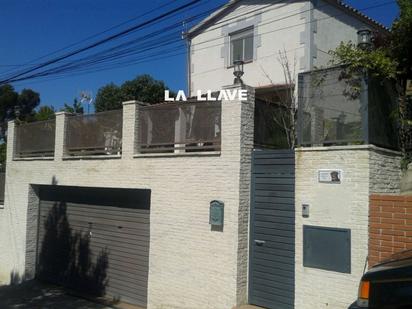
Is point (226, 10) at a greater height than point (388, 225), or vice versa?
point (226, 10)

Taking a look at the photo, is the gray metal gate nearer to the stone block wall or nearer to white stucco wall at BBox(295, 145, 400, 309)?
white stucco wall at BBox(295, 145, 400, 309)

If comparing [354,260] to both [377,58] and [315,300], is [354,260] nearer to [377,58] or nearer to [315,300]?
[315,300]

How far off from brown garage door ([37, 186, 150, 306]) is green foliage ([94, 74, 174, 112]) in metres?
13.5

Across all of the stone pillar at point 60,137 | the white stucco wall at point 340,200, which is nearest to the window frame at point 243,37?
the stone pillar at point 60,137

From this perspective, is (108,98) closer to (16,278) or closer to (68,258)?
(16,278)

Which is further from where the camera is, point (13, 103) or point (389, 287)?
→ point (13, 103)

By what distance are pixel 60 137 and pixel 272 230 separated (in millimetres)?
7618

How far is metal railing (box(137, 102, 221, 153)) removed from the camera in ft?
31.9

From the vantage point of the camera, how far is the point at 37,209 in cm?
1533

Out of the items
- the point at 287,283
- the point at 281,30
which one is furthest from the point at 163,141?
the point at 281,30

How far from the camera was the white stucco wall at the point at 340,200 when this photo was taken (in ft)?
24.5

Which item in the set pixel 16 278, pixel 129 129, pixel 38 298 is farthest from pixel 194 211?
pixel 16 278

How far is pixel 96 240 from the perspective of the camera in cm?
1280

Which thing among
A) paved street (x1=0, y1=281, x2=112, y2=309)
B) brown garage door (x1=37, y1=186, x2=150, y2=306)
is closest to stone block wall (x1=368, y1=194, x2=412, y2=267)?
brown garage door (x1=37, y1=186, x2=150, y2=306)
